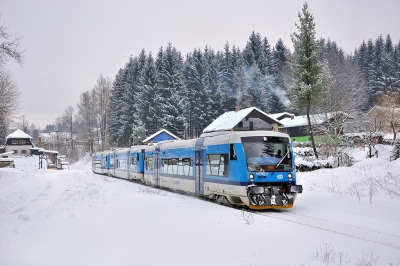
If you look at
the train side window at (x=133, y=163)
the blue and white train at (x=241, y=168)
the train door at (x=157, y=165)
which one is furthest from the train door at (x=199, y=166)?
the train side window at (x=133, y=163)

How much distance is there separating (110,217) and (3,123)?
27629mm

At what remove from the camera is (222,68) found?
69.8m

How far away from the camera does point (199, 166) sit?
16516mm

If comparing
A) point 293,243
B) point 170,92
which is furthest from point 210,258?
point 170,92

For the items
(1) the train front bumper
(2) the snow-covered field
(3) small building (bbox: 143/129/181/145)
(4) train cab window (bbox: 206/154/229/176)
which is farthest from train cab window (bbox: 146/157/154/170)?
(3) small building (bbox: 143/129/181/145)

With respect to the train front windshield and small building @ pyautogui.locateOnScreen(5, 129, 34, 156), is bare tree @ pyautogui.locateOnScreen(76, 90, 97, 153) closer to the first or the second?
small building @ pyautogui.locateOnScreen(5, 129, 34, 156)

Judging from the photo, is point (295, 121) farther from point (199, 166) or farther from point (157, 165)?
point (199, 166)

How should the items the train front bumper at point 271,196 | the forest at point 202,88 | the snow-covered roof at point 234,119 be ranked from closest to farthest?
the train front bumper at point 271,196 < the snow-covered roof at point 234,119 < the forest at point 202,88

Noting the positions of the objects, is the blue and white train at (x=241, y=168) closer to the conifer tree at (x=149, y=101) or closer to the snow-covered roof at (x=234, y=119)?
the snow-covered roof at (x=234, y=119)

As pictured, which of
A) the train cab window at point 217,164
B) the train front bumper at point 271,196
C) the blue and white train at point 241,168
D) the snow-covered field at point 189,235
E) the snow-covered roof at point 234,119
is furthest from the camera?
the snow-covered roof at point 234,119

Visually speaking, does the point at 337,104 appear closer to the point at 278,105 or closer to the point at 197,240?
the point at 197,240

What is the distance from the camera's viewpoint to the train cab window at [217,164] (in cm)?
1379

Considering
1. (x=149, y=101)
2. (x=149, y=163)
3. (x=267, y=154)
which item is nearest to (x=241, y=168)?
(x=267, y=154)

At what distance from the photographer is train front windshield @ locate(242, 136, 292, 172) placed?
41.2ft
